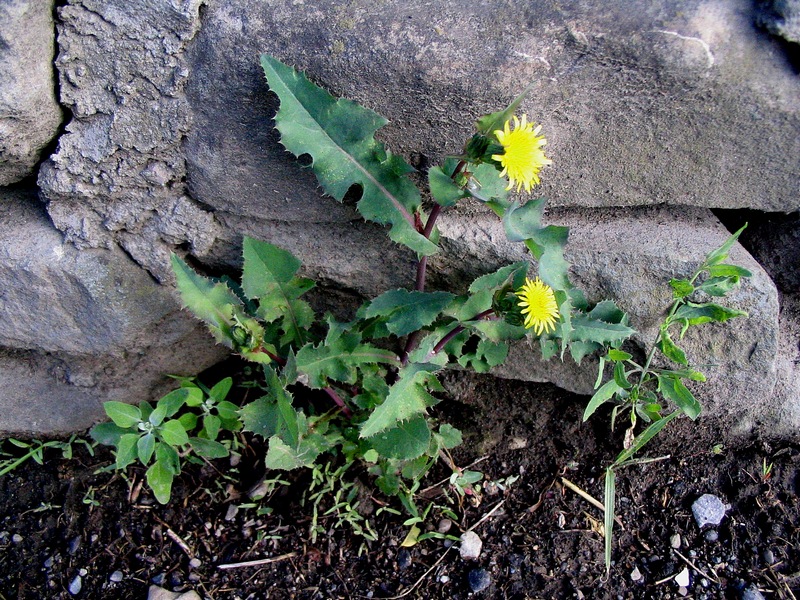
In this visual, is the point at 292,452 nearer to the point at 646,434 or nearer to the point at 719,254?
the point at 646,434

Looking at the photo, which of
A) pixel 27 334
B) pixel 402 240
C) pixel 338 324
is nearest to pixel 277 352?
pixel 338 324

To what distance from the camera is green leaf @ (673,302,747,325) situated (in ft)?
6.01

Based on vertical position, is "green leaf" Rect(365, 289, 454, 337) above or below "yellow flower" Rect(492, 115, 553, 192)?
below

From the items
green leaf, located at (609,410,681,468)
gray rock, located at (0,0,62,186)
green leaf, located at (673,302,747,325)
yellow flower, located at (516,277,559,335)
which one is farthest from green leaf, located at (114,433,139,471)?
green leaf, located at (673,302,747,325)

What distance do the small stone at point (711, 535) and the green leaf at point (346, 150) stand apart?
1244mm

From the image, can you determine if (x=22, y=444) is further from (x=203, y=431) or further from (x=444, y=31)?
(x=444, y=31)

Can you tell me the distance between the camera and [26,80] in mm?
1754

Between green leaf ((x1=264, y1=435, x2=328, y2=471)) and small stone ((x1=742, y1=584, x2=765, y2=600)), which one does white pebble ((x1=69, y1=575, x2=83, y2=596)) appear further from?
small stone ((x1=742, y1=584, x2=765, y2=600))

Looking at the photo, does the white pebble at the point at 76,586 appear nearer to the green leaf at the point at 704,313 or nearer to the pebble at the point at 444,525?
the pebble at the point at 444,525

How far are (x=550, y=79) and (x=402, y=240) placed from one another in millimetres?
540

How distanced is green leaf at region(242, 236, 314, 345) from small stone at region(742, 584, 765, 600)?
1507mm

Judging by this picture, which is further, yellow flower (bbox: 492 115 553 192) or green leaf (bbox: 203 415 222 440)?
green leaf (bbox: 203 415 222 440)

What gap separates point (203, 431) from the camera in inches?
87.9

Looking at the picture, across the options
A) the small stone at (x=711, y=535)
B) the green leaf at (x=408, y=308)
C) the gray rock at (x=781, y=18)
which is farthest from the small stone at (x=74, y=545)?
the gray rock at (x=781, y=18)
